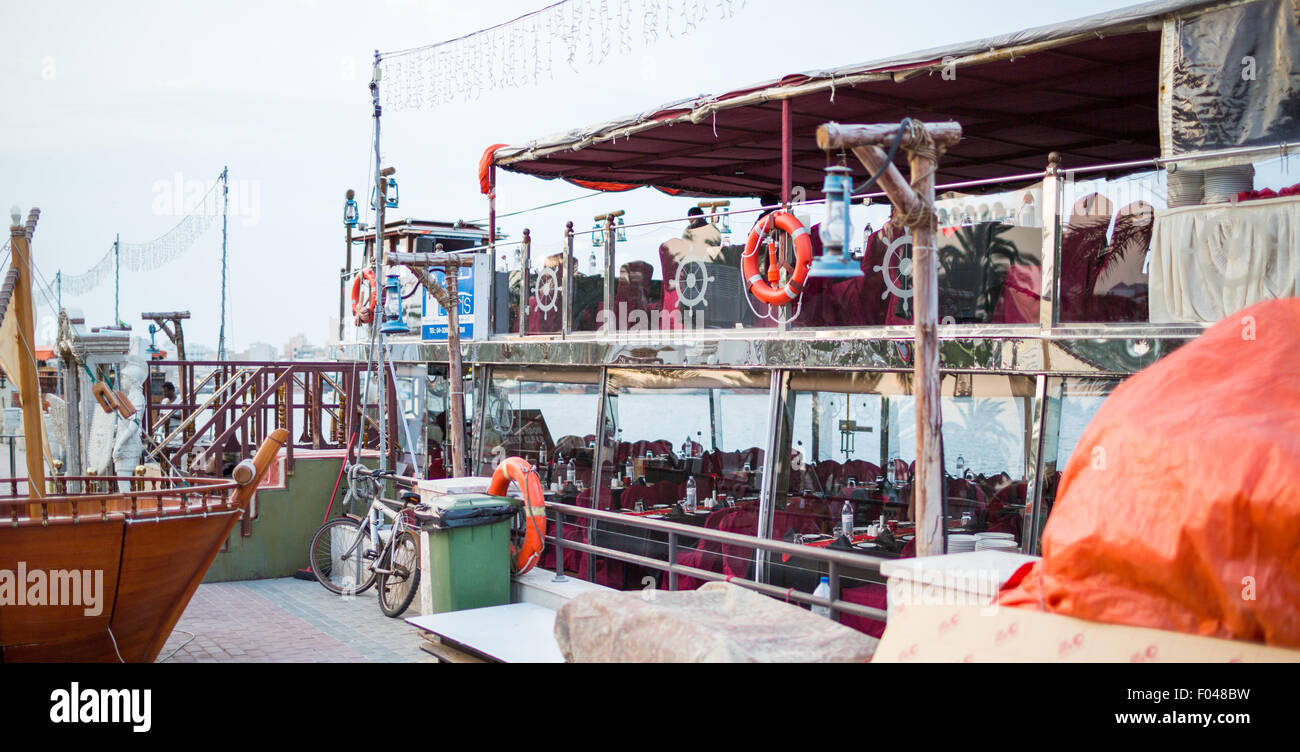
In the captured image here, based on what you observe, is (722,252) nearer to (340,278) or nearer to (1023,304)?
(1023,304)

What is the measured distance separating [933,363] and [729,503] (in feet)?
16.0

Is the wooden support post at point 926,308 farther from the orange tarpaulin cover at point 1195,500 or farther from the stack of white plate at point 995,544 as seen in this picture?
the stack of white plate at point 995,544

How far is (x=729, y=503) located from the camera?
10688 millimetres

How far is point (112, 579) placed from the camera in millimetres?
8320

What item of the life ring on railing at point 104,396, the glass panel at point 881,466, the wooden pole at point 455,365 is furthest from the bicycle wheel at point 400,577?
the life ring on railing at point 104,396

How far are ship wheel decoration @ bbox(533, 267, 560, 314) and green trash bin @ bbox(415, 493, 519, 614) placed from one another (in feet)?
13.2

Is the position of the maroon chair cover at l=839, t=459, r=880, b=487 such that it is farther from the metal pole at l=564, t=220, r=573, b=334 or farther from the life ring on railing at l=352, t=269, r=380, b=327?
the life ring on railing at l=352, t=269, r=380, b=327

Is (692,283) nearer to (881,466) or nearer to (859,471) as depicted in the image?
(859,471)

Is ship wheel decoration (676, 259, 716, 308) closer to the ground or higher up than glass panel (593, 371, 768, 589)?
higher up

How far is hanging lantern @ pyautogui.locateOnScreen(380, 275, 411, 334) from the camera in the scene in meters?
13.4

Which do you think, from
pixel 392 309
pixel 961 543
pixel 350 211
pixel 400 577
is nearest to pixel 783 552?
A: pixel 961 543

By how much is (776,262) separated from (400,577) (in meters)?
5.29

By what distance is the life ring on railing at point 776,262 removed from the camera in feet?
29.0

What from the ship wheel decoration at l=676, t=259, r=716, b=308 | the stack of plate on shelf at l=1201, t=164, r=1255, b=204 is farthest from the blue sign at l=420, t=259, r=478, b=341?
the stack of plate on shelf at l=1201, t=164, r=1255, b=204
